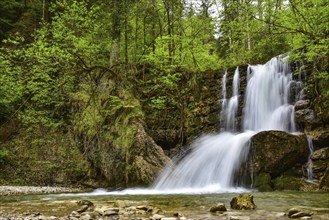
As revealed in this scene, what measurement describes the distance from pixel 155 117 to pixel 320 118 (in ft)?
22.6

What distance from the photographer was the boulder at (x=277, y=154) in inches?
393

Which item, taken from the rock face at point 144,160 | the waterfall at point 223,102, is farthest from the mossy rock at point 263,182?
the waterfall at point 223,102

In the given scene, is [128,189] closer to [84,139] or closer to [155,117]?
[84,139]

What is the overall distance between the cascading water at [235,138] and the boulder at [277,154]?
0.55 m

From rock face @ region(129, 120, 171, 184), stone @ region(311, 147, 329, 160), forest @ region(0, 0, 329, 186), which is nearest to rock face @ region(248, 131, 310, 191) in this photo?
stone @ region(311, 147, 329, 160)

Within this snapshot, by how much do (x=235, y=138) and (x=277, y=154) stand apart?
2226 millimetres

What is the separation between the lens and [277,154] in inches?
394

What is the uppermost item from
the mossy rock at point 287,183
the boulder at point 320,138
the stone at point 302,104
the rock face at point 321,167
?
the stone at point 302,104

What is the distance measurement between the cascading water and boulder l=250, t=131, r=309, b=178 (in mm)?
553

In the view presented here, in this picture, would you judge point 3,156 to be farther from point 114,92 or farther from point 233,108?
point 233,108

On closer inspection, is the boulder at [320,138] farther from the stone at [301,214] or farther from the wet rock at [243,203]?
the stone at [301,214]

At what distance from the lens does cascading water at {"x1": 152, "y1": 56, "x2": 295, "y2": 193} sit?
34.9 ft

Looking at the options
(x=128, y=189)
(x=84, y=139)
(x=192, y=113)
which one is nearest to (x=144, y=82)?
(x=192, y=113)

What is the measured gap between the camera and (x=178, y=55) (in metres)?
15.5
